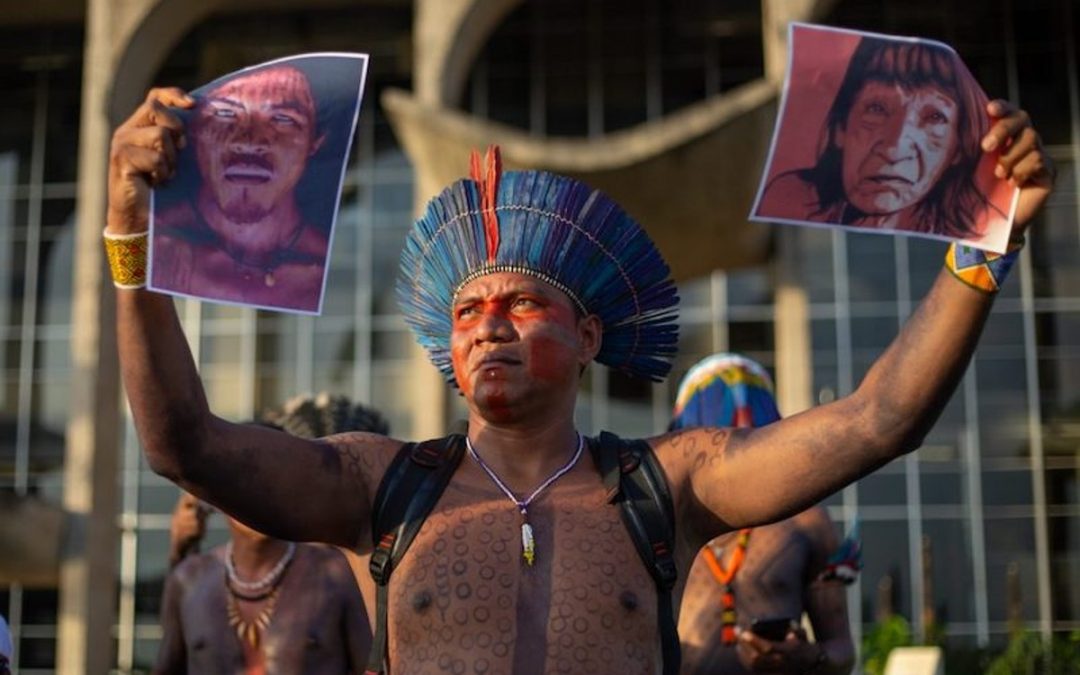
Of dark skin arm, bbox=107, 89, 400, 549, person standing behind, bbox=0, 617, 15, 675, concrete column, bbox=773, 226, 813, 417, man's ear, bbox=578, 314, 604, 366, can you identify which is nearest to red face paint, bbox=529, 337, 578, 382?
man's ear, bbox=578, 314, 604, 366

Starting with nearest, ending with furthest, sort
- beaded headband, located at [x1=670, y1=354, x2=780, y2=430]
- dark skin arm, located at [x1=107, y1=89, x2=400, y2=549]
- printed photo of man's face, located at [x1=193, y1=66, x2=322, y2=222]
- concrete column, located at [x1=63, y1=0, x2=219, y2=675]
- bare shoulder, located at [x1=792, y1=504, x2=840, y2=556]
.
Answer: dark skin arm, located at [x1=107, y1=89, x2=400, y2=549] → printed photo of man's face, located at [x1=193, y1=66, x2=322, y2=222] → bare shoulder, located at [x1=792, y1=504, x2=840, y2=556] → beaded headband, located at [x1=670, y1=354, x2=780, y2=430] → concrete column, located at [x1=63, y1=0, x2=219, y2=675]

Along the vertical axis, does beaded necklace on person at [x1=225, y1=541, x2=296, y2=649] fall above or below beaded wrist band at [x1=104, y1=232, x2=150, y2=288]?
below

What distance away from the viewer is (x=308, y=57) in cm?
365

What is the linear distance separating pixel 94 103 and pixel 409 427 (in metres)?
6.87

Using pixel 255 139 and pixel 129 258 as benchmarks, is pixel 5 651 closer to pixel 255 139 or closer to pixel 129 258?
pixel 129 258

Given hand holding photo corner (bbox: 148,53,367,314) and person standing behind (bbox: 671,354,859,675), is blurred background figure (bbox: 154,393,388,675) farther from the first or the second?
hand holding photo corner (bbox: 148,53,367,314)

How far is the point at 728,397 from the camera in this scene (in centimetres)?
739

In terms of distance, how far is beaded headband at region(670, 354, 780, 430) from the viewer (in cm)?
736

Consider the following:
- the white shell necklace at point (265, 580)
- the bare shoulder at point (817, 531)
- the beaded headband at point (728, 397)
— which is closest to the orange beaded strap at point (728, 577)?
the bare shoulder at point (817, 531)

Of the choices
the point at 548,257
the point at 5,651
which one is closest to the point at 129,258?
the point at 548,257

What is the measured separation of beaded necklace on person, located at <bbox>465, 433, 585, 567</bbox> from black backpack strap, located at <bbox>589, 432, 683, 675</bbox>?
69 mm

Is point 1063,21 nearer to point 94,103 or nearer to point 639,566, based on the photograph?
point 94,103

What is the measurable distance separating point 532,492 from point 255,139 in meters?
0.95

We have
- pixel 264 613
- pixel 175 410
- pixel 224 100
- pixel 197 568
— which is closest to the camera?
pixel 175 410
